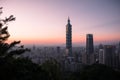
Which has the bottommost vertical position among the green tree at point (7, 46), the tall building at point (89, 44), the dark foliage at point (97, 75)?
the dark foliage at point (97, 75)

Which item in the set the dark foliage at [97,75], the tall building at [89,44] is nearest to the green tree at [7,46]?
the dark foliage at [97,75]

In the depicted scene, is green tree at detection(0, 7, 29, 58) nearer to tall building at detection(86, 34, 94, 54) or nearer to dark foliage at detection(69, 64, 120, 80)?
dark foliage at detection(69, 64, 120, 80)

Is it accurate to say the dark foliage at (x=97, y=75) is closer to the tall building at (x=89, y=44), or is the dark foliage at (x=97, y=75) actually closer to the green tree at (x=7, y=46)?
the green tree at (x=7, y=46)

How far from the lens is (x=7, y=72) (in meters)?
6.92

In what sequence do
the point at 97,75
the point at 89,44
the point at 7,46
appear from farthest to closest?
the point at 89,44 → the point at 97,75 → the point at 7,46

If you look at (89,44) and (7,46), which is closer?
(7,46)

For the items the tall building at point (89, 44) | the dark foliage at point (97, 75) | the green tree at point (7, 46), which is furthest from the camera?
the tall building at point (89, 44)

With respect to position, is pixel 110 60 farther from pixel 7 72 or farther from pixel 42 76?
pixel 7 72

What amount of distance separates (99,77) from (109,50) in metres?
42.8

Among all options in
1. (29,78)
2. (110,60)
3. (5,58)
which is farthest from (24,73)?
(110,60)

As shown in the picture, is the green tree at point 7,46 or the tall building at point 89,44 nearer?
the green tree at point 7,46

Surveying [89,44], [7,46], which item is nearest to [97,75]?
[7,46]

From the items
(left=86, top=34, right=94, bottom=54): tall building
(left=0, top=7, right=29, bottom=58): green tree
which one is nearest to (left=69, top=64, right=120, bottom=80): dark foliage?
(left=0, top=7, right=29, bottom=58): green tree

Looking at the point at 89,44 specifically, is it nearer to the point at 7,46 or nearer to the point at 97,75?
the point at 97,75
